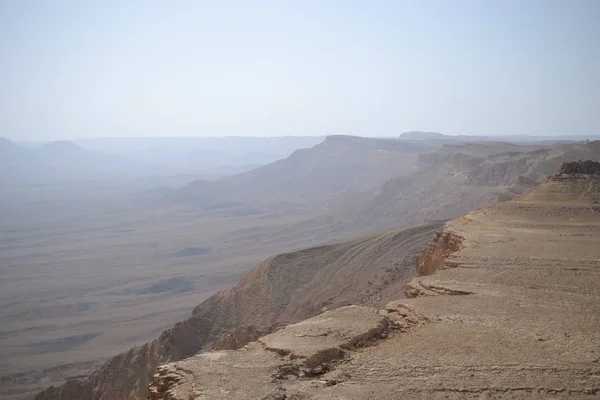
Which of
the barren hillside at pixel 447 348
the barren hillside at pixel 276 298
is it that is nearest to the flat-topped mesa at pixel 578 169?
the barren hillside at pixel 276 298

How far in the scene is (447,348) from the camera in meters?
7.29

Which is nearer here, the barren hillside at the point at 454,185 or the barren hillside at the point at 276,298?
the barren hillside at the point at 276,298

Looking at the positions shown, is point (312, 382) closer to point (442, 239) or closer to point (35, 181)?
point (442, 239)

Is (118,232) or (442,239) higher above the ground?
(442,239)

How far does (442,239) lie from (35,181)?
148m

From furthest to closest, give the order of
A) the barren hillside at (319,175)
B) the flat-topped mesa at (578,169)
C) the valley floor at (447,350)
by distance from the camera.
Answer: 1. the barren hillside at (319,175)
2. the flat-topped mesa at (578,169)
3. the valley floor at (447,350)

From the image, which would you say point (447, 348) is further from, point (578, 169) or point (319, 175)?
point (319, 175)

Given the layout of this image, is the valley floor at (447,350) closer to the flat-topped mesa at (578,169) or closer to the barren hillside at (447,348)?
the barren hillside at (447,348)

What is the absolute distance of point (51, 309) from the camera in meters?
37.3

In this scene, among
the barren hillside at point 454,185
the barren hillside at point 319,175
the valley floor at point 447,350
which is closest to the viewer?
the valley floor at point 447,350

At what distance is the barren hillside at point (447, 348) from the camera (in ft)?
20.9

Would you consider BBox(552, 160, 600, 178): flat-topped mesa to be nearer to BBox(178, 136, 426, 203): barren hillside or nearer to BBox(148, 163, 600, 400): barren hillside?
BBox(148, 163, 600, 400): barren hillside

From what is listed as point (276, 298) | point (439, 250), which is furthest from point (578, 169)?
point (276, 298)

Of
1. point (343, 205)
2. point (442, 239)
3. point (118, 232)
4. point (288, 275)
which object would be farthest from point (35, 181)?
point (442, 239)
